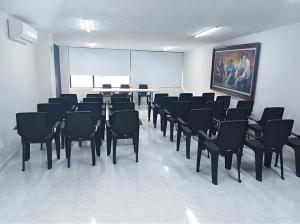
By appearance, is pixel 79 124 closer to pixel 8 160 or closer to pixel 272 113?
pixel 8 160

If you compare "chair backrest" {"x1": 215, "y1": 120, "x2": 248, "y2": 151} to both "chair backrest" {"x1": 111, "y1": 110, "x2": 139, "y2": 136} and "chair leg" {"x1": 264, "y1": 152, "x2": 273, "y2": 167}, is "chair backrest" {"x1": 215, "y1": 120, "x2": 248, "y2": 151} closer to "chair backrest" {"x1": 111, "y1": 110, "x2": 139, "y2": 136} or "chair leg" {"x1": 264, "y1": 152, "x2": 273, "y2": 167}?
"chair leg" {"x1": 264, "y1": 152, "x2": 273, "y2": 167}

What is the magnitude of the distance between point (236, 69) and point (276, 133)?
3309mm

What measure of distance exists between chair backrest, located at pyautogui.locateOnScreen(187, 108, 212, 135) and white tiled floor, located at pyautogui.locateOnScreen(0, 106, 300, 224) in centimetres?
57

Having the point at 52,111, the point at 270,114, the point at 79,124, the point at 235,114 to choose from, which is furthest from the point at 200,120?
the point at 52,111

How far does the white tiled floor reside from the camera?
241 centimetres

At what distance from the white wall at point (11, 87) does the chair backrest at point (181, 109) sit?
308 centimetres

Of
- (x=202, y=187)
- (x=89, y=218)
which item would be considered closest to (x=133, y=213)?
(x=89, y=218)

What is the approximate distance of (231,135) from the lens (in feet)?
9.96

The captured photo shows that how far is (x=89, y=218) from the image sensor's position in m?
2.36

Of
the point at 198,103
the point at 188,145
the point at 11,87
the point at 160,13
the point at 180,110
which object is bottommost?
the point at 188,145

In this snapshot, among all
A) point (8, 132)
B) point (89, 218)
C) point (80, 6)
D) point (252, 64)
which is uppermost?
point (80, 6)

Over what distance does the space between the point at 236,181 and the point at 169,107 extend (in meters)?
2.44

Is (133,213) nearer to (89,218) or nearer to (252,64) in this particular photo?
(89,218)

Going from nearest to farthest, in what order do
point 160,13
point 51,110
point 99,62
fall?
point 160,13
point 51,110
point 99,62
